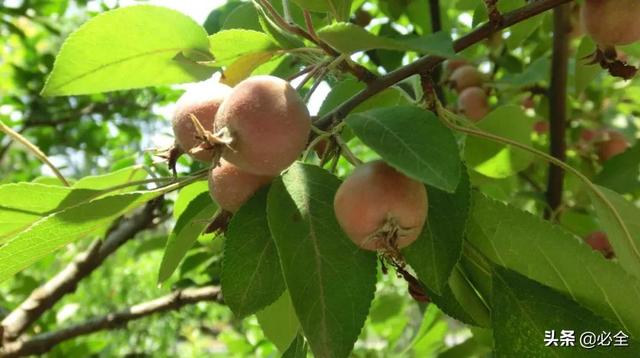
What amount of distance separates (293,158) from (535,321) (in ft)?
1.03

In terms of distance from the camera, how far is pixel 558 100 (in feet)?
3.93

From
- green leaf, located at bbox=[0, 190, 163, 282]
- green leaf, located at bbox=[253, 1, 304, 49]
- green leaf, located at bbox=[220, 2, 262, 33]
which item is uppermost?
green leaf, located at bbox=[253, 1, 304, 49]

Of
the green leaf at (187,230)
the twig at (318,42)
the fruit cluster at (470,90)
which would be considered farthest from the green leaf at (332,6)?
the fruit cluster at (470,90)

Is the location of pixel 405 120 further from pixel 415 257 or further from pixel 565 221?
pixel 565 221

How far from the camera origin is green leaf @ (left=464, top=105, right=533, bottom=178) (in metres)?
0.98

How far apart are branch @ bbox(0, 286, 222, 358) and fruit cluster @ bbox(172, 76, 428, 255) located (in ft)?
2.78

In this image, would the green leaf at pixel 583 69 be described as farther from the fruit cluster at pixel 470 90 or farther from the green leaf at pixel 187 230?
the green leaf at pixel 187 230

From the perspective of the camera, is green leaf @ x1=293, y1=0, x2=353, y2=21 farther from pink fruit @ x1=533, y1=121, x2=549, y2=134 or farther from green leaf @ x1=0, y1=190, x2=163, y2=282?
pink fruit @ x1=533, y1=121, x2=549, y2=134

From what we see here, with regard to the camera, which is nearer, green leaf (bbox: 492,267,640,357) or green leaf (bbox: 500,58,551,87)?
green leaf (bbox: 492,267,640,357)

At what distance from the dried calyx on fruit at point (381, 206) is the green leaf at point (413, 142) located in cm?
3

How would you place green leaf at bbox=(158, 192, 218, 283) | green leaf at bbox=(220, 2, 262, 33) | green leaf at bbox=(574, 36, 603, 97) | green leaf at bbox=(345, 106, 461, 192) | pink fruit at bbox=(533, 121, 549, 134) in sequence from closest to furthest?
green leaf at bbox=(345, 106, 461, 192) → green leaf at bbox=(158, 192, 218, 283) → green leaf at bbox=(220, 2, 262, 33) → green leaf at bbox=(574, 36, 603, 97) → pink fruit at bbox=(533, 121, 549, 134)

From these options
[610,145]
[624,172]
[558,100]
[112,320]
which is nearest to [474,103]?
[558,100]

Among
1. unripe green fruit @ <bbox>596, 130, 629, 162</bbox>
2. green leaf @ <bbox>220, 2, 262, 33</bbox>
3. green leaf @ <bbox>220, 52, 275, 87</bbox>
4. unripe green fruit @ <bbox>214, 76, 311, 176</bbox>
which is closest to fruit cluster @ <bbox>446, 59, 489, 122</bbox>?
unripe green fruit @ <bbox>596, 130, 629, 162</bbox>

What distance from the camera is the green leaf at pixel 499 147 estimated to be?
3.23 feet
